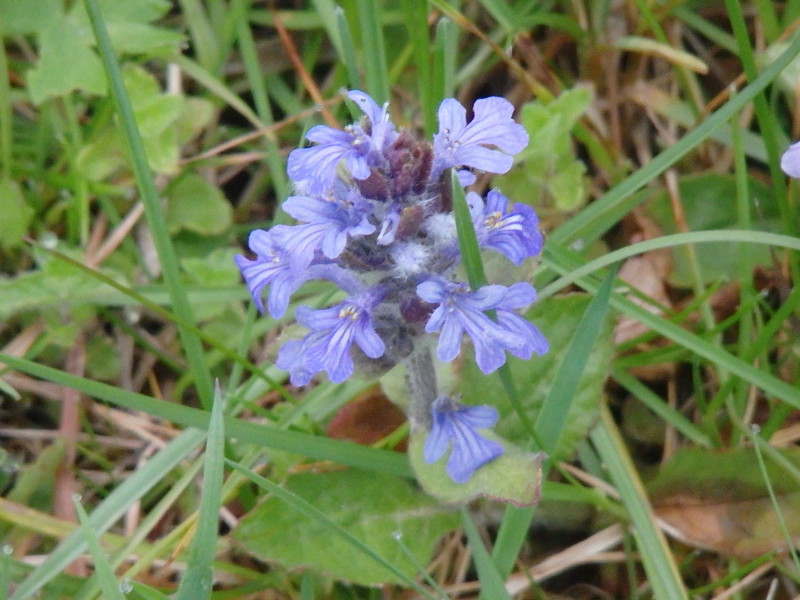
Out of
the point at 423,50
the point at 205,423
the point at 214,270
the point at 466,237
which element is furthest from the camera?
the point at 214,270

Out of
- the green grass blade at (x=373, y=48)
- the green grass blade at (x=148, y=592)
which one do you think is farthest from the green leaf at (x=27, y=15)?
the green grass blade at (x=148, y=592)

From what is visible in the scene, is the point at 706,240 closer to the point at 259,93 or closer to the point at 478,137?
the point at 478,137

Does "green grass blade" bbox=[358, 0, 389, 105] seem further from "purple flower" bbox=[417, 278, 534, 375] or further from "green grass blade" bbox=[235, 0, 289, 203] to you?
"purple flower" bbox=[417, 278, 534, 375]

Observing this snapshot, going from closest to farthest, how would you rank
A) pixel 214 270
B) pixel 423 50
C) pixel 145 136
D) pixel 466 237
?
pixel 466 237
pixel 423 50
pixel 214 270
pixel 145 136

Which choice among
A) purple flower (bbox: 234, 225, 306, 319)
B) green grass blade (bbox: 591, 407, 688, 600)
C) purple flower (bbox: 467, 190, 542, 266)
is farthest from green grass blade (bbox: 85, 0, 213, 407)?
green grass blade (bbox: 591, 407, 688, 600)

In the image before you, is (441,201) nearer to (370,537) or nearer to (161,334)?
(370,537)

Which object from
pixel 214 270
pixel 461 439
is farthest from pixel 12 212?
pixel 461 439

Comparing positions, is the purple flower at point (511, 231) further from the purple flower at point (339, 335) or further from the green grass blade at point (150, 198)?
the green grass blade at point (150, 198)
